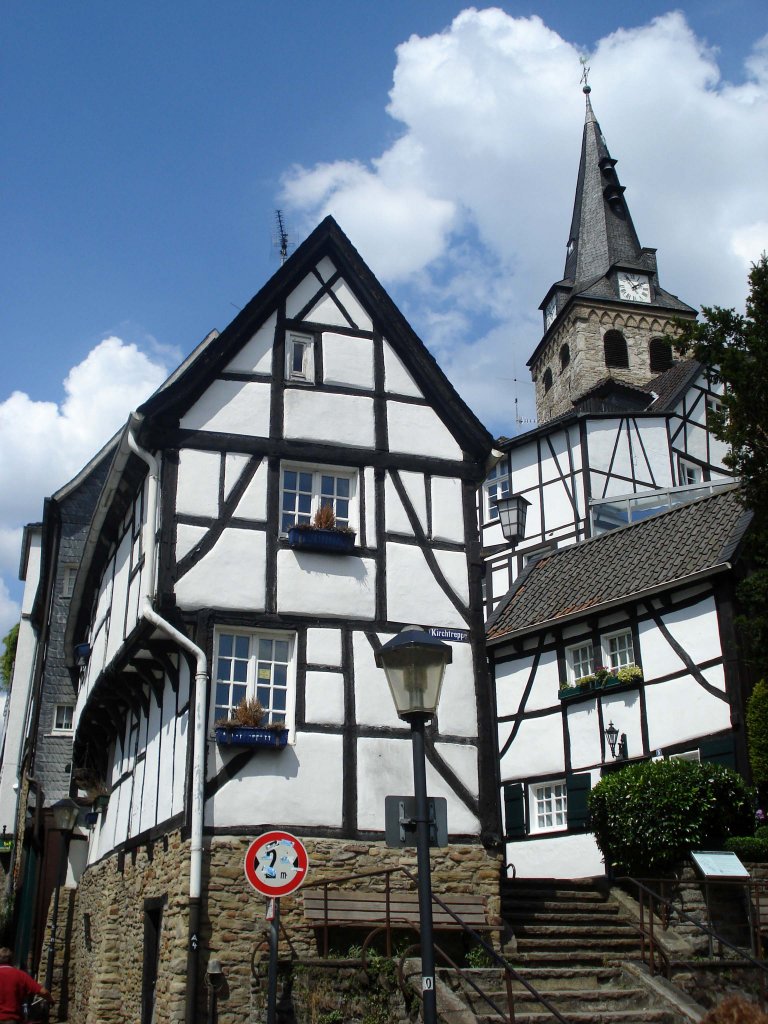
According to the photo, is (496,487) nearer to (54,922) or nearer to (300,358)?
(54,922)

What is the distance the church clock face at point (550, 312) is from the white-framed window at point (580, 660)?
4098 cm

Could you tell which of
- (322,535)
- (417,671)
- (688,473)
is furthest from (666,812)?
(688,473)

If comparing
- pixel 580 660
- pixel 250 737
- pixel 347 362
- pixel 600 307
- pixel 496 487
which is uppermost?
pixel 600 307

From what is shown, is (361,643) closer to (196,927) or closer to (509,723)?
(196,927)

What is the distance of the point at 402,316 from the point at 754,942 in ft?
33.8

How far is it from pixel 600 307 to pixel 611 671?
39.4 metres

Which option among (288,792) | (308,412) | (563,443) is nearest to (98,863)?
(288,792)

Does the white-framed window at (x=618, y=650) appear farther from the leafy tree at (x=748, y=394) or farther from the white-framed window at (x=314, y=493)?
the white-framed window at (x=314, y=493)

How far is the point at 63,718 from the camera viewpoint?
29125 millimetres

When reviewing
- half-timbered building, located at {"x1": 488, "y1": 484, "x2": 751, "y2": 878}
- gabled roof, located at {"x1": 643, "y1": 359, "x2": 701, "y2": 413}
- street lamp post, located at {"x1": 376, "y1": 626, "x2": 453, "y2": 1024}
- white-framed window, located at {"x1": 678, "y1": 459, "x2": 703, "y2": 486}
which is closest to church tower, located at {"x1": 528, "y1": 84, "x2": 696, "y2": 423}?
gabled roof, located at {"x1": 643, "y1": 359, "x2": 701, "y2": 413}

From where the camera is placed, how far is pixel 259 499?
15984 millimetres

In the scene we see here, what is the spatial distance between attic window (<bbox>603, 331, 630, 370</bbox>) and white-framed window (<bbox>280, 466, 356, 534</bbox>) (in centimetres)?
4242

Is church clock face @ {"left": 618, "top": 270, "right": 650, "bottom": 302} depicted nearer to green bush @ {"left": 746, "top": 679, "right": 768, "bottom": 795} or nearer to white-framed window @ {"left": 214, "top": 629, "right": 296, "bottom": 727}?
green bush @ {"left": 746, "top": 679, "right": 768, "bottom": 795}

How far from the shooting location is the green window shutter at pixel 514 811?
22.6m
